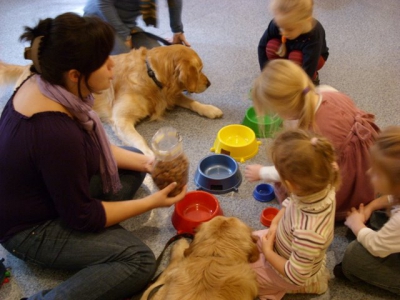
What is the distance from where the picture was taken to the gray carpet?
1836 mm

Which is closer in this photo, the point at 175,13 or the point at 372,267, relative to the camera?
the point at 372,267

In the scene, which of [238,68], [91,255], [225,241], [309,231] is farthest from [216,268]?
[238,68]

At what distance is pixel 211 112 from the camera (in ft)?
8.80

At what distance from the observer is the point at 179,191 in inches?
68.9

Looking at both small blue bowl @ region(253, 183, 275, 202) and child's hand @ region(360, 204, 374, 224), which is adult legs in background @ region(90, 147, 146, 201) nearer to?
small blue bowl @ region(253, 183, 275, 202)

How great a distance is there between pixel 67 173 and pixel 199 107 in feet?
4.88

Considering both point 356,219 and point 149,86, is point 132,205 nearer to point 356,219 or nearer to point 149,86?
point 356,219

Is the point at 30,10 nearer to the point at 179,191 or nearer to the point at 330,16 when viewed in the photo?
the point at 330,16

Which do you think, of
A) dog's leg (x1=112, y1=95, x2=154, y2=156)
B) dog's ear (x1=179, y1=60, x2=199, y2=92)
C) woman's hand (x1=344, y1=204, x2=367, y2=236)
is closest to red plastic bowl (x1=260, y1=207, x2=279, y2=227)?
woman's hand (x1=344, y1=204, x2=367, y2=236)

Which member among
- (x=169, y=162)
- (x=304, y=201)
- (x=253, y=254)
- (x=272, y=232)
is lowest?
(x=272, y=232)

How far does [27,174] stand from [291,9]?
5.74 feet

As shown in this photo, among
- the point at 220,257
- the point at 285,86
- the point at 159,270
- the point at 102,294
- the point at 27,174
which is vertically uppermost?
the point at 285,86

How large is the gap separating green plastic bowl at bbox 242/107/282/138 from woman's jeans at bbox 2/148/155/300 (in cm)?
117

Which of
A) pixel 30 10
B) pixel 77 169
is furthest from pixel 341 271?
pixel 30 10
